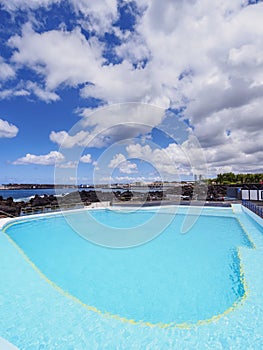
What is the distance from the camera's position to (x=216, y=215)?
1288cm

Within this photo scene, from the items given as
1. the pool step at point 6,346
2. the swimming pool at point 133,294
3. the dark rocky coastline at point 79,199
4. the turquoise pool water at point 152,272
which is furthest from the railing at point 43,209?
the pool step at point 6,346

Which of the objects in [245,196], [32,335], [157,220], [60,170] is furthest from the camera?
[245,196]

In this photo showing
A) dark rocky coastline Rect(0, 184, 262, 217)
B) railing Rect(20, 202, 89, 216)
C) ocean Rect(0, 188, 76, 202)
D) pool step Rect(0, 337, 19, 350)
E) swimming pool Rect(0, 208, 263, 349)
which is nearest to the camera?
pool step Rect(0, 337, 19, 350)

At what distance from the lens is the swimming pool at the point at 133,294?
2.60 meters

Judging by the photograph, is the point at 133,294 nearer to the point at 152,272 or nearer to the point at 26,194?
the point at 152,272

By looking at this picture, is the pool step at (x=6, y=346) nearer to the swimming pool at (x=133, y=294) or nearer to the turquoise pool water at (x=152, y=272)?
the swimming pool at (x=133, y=294)

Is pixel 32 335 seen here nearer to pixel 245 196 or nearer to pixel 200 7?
pixel 200 7

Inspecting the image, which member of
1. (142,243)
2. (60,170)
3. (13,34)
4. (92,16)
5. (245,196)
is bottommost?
(142,243)

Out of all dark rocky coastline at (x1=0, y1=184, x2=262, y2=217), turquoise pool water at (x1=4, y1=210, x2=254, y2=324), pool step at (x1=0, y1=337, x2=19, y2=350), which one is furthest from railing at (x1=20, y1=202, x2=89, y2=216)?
pool step at (x1=0, y1=337, x2=19, y2=350)

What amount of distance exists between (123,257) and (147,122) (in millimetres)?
6778

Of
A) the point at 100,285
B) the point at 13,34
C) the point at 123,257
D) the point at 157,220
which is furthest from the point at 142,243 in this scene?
the point at 13,34

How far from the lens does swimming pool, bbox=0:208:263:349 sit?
260 centimetres

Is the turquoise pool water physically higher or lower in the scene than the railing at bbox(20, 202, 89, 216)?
lower

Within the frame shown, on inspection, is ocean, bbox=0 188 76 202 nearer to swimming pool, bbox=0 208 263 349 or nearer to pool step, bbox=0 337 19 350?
swimming pool, bbox=0 208 263 349
